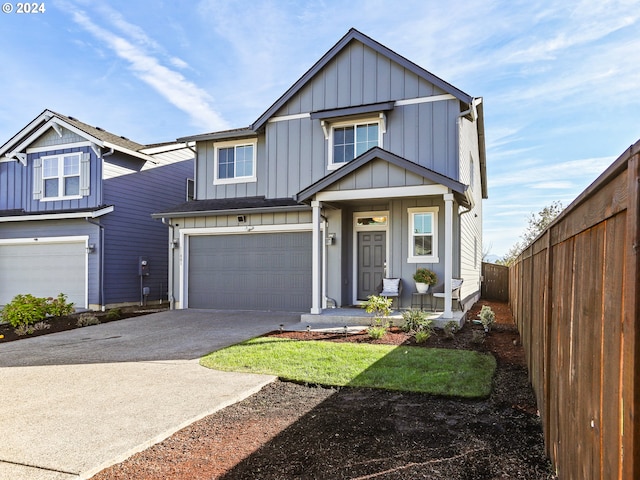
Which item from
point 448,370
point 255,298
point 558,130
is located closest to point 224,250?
point 255,298

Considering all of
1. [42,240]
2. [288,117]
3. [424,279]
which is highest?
[288,117]

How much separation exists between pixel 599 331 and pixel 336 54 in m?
12.3

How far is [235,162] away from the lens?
47.5 feet

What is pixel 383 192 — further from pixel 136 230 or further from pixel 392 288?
pixel 136 230

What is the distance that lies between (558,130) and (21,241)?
20915mm

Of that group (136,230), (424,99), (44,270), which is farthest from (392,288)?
(44,270)

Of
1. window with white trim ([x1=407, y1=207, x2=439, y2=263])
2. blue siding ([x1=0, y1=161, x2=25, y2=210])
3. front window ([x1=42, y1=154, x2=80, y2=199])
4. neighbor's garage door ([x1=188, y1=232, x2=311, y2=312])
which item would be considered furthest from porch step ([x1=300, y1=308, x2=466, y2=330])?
blue siding ([x1=0, y1=161, x2=25, y2=210])

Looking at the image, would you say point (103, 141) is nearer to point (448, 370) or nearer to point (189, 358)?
point (189, 358)

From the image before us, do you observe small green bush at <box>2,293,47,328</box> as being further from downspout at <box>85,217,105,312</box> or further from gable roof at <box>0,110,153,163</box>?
gable roof at <box>0,110,153,163</box>

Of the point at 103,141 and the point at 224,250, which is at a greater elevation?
the point at 103,141

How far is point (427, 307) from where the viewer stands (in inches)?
449

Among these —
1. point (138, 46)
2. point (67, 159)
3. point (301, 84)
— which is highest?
point (138, 46)

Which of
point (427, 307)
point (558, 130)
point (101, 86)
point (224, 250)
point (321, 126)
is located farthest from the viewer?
point (558, 130)

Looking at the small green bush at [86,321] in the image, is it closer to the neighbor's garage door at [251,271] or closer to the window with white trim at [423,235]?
the neighbor's garage door at [251,271]
